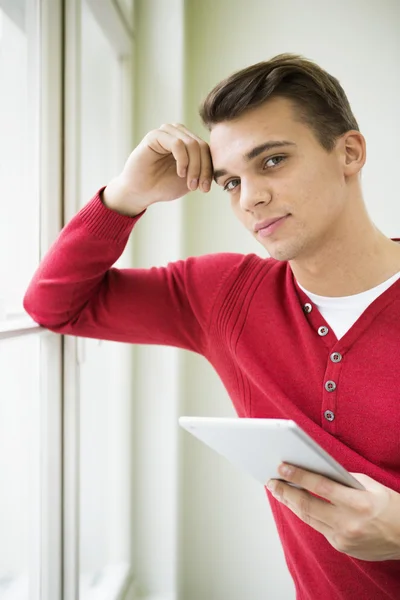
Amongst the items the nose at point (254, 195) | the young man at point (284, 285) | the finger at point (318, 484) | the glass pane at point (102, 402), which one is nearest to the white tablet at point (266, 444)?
the finger at point (318, 484)

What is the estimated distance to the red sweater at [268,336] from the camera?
0.97 m

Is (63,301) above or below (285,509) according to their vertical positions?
above

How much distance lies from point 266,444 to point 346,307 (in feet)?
1.58

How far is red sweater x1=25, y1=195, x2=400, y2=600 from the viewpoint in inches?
38.2

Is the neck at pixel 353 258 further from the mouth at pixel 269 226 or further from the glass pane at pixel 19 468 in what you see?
the glass pane at pixel 19 468

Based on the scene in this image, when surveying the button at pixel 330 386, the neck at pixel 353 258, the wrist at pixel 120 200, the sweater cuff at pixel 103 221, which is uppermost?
the wrist at pixel 120 200

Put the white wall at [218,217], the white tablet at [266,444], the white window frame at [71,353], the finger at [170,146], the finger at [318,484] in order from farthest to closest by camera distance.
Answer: the white wall at [218,217]
the white window frame at [71,353]
the finger at [170,146]
the finger at [318,484]
the white tablet at [266,444]

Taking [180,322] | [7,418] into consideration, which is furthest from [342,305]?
[7,418]

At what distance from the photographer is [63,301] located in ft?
3.62

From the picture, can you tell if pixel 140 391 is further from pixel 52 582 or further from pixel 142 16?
pixel 142 16

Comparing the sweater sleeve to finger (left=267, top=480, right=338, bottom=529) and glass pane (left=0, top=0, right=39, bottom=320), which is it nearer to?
glass pane (left=0, top=0, right=39, bottom=320)

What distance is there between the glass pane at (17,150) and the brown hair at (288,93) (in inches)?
15.7

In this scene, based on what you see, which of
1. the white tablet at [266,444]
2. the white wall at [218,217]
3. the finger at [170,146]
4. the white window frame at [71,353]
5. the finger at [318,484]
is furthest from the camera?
the white wall at [218,217]

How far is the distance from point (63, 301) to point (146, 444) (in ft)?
2.60
